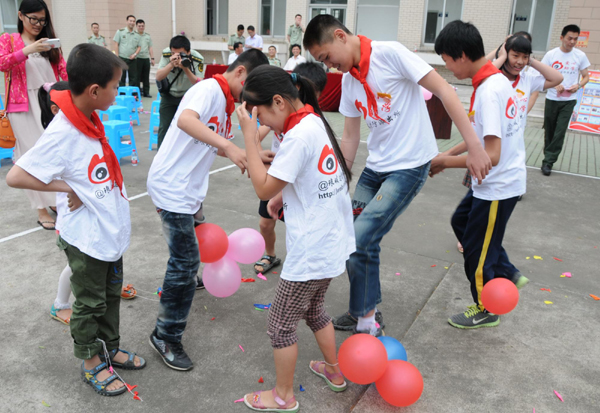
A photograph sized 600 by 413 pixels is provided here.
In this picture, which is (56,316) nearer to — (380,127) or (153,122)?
(380,127)

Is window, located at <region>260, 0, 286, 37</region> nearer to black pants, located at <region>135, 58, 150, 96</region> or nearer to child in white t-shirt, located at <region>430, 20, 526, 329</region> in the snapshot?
black pants, located at <region>135, 58, 150, 96</region>

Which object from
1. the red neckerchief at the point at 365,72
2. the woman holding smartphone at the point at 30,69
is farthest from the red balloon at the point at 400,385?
the woman holding smartphone at the point at 30,69

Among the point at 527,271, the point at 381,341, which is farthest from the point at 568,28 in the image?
the point at 381,341

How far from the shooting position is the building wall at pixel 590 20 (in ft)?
40.8

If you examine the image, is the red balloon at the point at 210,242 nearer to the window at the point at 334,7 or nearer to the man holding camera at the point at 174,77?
the man holding camera at the point at 174,77

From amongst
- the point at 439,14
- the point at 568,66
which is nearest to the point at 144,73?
the point at 439,14

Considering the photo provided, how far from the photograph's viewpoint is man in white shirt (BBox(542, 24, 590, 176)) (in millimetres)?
7492

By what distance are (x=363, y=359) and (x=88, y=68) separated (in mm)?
1938

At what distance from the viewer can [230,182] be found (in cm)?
679

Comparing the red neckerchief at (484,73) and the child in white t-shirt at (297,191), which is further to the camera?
the red neckerchief at (484,73)

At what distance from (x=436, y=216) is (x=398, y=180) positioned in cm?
289

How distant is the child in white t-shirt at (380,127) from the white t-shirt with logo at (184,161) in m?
0.72

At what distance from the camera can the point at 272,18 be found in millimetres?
21672

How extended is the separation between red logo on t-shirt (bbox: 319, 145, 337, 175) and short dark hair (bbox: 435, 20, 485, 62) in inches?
51.0
